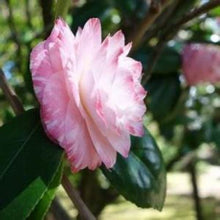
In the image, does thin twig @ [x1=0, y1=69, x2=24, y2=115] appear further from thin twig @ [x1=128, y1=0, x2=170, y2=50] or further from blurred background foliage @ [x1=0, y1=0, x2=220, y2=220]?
thin twig @ [x1=128, y1=0, x2=170, y2=50]

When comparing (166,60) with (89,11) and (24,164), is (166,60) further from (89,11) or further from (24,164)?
(24,164)

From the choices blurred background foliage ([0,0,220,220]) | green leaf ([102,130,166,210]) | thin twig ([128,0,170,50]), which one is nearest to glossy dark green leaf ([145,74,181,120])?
blurred background foliage ([0,0,220,220])

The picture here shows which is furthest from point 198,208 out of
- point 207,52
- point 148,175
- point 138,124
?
point 138,124

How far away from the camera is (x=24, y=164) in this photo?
0.56m

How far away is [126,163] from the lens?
0.72 metres

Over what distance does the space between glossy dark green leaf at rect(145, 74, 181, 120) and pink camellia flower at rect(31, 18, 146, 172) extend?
2.34 ft

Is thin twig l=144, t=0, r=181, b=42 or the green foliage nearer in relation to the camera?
thin twig l=144, t=0, r=181, b=42

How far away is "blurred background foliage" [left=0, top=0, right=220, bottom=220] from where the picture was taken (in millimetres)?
1055

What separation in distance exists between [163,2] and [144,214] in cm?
269

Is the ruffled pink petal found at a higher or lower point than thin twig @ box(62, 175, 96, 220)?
higher

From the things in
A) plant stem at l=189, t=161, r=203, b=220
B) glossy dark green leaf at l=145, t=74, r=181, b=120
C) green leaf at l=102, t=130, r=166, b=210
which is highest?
green leaf at l=102, t=130, r=166, b=210

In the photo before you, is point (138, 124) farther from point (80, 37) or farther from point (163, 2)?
point (163, 2)

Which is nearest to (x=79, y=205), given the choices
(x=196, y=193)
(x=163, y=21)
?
(x=163, y=21)

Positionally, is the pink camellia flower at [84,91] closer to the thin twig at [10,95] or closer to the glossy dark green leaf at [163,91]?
the thin twig at [10,95]
